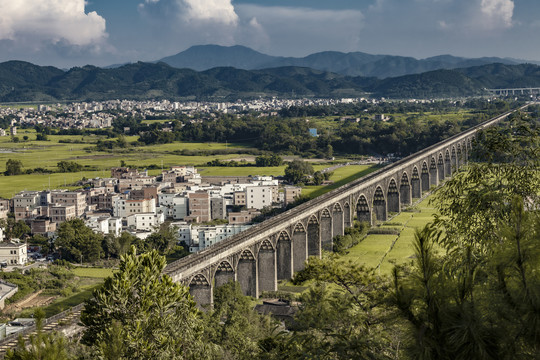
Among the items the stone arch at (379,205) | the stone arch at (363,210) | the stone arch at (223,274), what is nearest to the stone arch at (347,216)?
the stone arch at (363,210)

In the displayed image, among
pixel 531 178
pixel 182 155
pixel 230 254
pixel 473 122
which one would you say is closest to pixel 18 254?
pixel 230 254

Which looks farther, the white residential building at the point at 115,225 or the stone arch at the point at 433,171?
the stone arch at the point at 433,171

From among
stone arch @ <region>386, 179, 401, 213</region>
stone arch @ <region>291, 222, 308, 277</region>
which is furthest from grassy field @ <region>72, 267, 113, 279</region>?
stone arch @ <region>386, 179, 401, 213</region>

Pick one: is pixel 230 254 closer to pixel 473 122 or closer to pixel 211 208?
pixel 211 208

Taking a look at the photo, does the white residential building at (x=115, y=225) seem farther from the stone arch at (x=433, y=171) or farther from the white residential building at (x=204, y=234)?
the stone arch at (x=433, y=171)

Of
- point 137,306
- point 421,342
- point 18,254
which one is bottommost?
point 18,254

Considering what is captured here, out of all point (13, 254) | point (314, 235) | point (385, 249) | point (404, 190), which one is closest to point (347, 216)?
point (385, 249)

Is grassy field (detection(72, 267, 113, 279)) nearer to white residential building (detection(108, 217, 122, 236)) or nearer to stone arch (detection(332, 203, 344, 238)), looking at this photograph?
white residential building (detection(108, 217, 122, 236))
